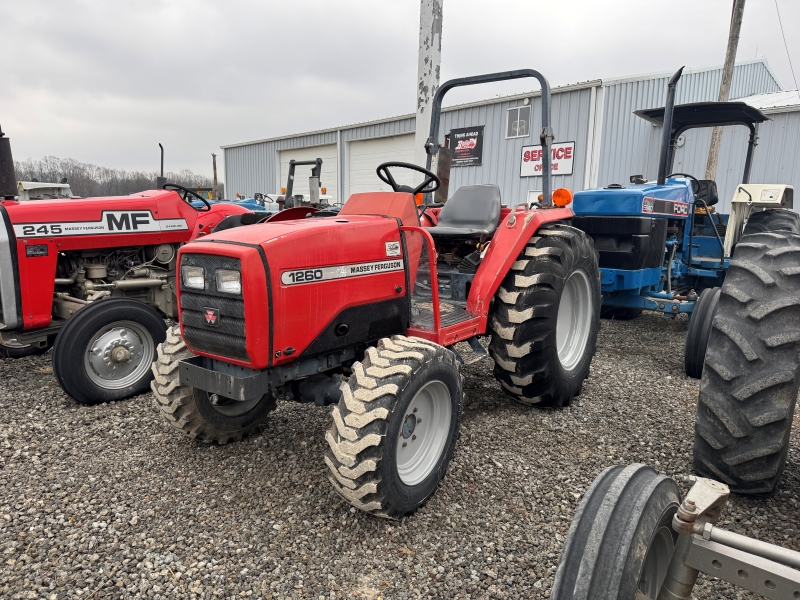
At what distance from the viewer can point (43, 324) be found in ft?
13.7

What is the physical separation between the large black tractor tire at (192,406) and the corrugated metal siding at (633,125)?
10.2 metres

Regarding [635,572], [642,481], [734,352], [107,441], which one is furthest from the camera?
[107,441]

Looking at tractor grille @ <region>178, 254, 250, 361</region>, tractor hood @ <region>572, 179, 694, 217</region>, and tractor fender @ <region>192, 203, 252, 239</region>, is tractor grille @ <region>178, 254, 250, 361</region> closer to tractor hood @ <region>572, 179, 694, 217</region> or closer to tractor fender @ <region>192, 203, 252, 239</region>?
tractor fender @ <region>192, 203, 252, 239</region>

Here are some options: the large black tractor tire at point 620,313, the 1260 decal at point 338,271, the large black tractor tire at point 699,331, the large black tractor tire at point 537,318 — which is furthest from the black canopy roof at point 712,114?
the 1260 decal at point 338,271

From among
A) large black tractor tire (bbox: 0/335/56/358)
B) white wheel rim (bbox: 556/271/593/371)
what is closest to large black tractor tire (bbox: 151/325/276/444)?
white wheel rim (bbox: 556/271/593/371)

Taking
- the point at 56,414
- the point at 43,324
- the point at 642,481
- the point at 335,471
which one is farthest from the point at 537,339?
the point at 43,324

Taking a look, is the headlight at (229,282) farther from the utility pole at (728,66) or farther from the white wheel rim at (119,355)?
the utility pole at (728,66)

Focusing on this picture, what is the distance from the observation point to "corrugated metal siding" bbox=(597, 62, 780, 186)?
11.1 m

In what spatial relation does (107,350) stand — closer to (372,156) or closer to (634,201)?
(634,201)

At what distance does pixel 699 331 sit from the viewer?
13.6ft

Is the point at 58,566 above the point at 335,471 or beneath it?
beneath

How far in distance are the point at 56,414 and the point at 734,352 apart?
3.81 meters

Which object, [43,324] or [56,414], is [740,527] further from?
[43,324]

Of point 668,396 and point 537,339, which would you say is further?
point 668,396
